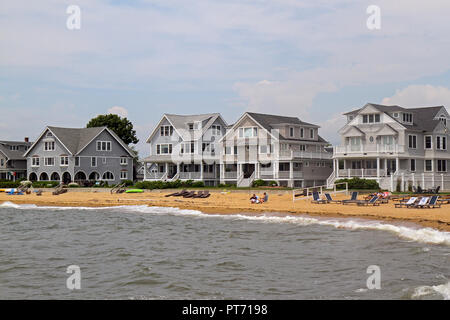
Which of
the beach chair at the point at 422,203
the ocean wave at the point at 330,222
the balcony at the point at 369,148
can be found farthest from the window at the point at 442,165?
the ocean wave at the point at 330,222

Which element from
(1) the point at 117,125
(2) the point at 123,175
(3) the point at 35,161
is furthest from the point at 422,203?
(1) the point at 117,125

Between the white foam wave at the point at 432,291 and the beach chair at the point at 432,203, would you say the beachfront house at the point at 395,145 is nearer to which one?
the beach chair at the point at 432,203

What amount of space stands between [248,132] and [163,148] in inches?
553

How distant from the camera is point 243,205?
136 ft

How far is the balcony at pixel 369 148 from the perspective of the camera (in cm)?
5222

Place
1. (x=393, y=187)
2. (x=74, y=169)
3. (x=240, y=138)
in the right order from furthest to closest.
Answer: (x=74, y=169) → (x=240, y=138) → (x=393, y=187)

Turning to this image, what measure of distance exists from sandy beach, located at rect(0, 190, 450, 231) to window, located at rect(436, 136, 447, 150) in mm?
16612

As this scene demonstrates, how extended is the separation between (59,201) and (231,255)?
1363 inches

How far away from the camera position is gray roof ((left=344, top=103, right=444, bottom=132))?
55.3 metres

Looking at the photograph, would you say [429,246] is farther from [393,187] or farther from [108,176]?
[108,176]

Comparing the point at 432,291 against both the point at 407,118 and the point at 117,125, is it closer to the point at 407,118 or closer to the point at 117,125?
the point at 407,118
